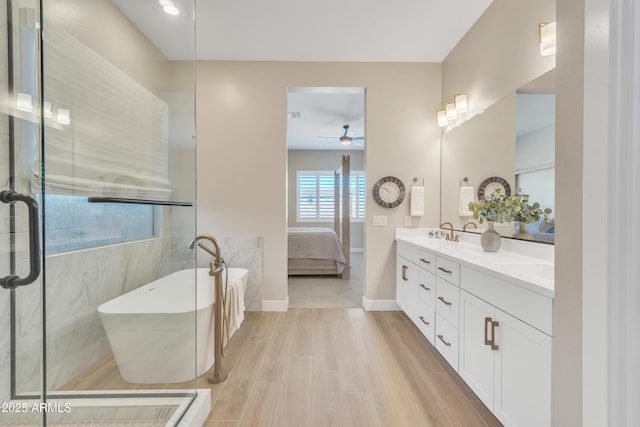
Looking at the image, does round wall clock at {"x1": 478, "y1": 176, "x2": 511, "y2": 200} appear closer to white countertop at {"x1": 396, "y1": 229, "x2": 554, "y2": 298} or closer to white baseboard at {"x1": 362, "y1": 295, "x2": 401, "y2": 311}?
white countertop at {"x1": 396, "y1": 229, "x2": 554, "y2": 298}

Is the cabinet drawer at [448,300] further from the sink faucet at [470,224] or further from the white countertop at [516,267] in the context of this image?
the sink faucet at [470,224]

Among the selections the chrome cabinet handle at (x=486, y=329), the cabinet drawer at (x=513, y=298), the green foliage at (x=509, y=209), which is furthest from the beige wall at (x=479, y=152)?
the chrome cabinet handle at (x=486, y=329)

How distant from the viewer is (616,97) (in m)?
0.51

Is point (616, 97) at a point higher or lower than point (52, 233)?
higher

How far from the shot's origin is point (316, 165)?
7477 millimetres

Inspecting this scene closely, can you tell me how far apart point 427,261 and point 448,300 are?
16.7 inches

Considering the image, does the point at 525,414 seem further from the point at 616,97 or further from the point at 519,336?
the point at 616,97

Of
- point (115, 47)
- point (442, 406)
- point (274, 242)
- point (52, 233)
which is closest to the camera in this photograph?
point (52, 233)

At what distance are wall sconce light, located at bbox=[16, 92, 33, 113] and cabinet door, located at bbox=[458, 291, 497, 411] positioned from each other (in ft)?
8.34

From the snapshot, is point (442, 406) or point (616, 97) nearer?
point (616, 97)

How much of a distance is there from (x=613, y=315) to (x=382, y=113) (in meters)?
2.92

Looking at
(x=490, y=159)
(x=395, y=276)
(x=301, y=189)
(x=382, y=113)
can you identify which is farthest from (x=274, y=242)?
(x=301, y=189)

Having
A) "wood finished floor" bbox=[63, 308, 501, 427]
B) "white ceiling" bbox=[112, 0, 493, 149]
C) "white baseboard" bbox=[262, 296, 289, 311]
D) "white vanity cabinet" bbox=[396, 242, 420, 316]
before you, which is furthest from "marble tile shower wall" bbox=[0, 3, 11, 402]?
"white vanity cabinet" bbox=[396, 242, 420, 316]

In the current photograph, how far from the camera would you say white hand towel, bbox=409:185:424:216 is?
3.10 meters
